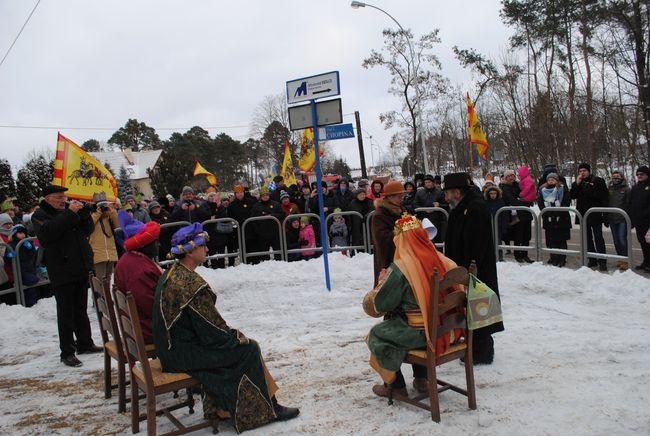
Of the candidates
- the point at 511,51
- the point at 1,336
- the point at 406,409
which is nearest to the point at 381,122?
the point at 511,51

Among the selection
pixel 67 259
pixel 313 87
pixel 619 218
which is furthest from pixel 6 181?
pixel 619 218

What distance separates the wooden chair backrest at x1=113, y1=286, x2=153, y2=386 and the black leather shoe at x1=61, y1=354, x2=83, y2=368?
7.29 ft

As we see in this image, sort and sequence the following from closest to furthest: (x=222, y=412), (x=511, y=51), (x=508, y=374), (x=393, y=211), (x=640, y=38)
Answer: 1. (x=222, y=412)
2. (x=508, y=374)
3. (x=393, y=211)
4. (x=640, y=38)
5. (x=511, y=51)

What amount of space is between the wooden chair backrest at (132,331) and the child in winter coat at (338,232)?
7.95 m

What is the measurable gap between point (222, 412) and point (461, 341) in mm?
2086

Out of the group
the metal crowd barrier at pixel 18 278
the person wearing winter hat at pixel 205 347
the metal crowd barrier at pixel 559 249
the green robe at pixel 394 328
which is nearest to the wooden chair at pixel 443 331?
the green robe at pixel 394 328

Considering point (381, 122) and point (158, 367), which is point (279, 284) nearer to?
point (158, 367)

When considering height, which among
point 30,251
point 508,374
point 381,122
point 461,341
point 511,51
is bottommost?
point 508,374

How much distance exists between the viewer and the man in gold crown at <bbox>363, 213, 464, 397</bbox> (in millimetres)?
4172

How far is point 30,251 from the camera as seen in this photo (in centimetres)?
934

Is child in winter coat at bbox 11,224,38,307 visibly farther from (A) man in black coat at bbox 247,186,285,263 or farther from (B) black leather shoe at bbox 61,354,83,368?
(A) man in black coat at bbox 247,186,285,263

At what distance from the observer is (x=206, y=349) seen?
4137 mm

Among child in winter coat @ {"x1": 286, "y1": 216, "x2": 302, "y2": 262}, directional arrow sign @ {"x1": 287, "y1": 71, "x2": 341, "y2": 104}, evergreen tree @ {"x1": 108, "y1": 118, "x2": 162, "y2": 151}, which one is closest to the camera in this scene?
directional arrow sign @ {"x1": 287, "y1": 71, "x2": 341, "y2": 104}

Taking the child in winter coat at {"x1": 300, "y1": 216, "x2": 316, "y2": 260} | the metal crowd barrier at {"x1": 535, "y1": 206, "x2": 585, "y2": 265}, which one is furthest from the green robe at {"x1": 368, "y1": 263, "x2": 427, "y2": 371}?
the child in winter coat at {"x1": 300, "y1": 216, "x2": 316, "y2": 260}
